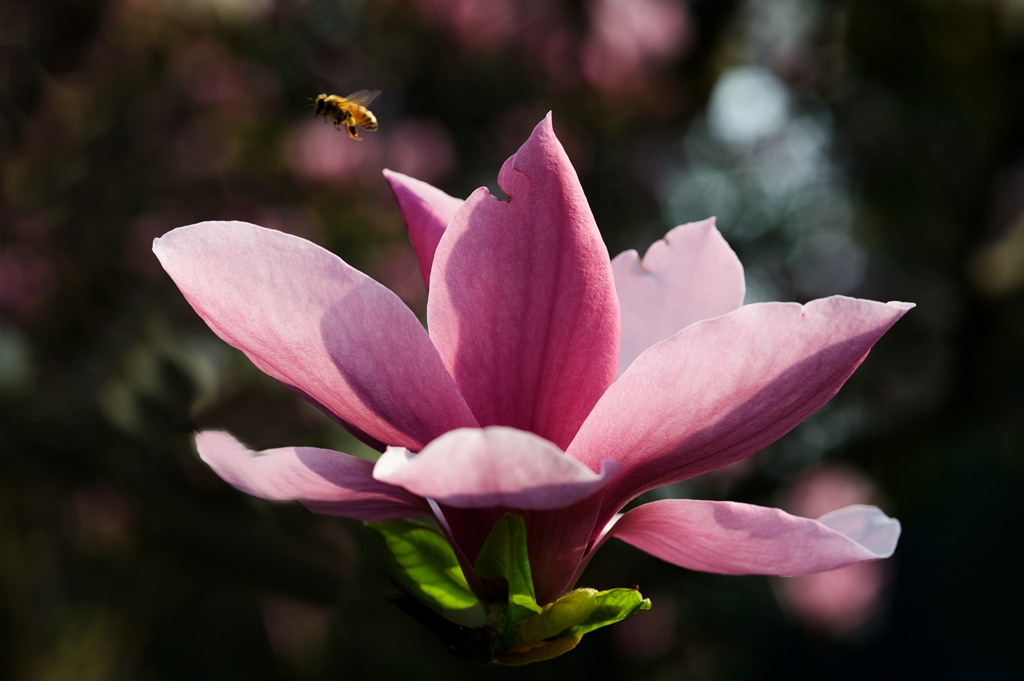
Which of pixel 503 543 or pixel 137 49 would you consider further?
pixel 137 49

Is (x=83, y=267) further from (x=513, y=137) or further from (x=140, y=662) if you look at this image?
(x=140, y=662)

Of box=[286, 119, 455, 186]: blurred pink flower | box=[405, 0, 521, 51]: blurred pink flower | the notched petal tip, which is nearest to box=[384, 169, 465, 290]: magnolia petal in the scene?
the notched petal tip

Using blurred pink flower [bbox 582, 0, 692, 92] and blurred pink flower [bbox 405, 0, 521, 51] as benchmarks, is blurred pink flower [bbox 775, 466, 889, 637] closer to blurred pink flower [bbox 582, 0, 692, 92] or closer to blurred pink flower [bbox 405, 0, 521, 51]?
blurred pink flower [bbox 582, 0, 692, 92]

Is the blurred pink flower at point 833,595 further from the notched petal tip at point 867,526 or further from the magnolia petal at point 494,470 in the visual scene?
the magnolia petal at point 494,470

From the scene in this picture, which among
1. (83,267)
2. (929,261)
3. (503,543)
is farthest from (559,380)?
(929,261)

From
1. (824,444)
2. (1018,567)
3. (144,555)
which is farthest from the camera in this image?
(1018,567)

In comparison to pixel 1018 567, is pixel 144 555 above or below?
above
